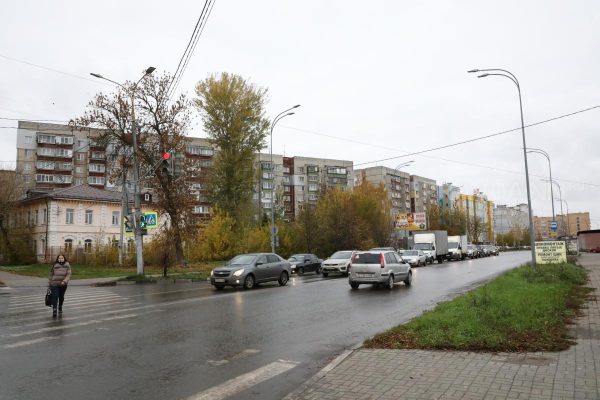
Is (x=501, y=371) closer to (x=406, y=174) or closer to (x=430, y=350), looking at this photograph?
(x=430, y=350)

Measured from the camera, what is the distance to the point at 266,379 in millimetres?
6445

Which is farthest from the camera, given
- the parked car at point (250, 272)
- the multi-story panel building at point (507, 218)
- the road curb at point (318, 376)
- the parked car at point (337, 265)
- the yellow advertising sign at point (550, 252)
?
the multi-story panel building at point (507, 218)

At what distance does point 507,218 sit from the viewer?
167375 mm

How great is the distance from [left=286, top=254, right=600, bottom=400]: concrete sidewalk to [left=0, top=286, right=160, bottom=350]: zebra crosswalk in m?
6.28

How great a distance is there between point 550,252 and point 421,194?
388ft

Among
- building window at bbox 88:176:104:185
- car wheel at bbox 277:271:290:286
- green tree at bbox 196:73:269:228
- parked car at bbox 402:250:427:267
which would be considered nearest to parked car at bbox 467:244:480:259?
parked car at bbox 402:250:427:267

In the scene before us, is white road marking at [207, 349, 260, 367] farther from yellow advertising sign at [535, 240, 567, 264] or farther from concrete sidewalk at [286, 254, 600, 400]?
yellow advertising sign at [535, 240, 567, 264]

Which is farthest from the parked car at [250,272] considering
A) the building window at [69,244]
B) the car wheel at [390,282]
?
the building window at [69,244]

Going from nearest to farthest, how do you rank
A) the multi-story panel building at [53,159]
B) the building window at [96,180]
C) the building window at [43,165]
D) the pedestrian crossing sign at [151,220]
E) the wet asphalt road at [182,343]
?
the wet asphalt road at [182,343] → the pedestrian crossing sign at [151,220] → the building window at [43,165] → the multi-story panel building at [53,159] → the building window at [96,180]

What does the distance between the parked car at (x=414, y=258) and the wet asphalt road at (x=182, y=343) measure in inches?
991

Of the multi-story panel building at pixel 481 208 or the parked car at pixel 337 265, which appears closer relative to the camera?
the parked car at pixel 337 265

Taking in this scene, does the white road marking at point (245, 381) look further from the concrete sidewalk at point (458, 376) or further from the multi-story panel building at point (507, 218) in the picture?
the multi-story panel building at point (507, 218)

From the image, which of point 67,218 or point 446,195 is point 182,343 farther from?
point 446,195

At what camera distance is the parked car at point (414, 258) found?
41000 millimetres
